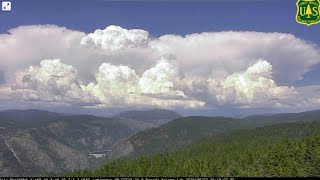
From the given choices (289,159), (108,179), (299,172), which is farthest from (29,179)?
(289,159)

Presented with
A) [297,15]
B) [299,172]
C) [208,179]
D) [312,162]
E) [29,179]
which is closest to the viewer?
[297,15]

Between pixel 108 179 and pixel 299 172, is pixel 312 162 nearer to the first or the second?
pixel 299 172

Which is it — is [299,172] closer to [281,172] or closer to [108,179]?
[281,172]

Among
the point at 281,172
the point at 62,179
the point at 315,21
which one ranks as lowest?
the point at 281,172

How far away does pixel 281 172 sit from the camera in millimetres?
182875

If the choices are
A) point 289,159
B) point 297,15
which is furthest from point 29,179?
point 289,159

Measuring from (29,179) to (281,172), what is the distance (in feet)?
513

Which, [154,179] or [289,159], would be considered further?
[289,159]

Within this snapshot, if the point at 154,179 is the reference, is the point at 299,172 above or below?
below

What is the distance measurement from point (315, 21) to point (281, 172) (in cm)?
15666

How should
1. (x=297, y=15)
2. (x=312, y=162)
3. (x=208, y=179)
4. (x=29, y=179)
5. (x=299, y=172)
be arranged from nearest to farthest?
(x=297, y=15), (x=208, y=179), (x=29, y=179), (x=299, y=172), (x=312, y=162)

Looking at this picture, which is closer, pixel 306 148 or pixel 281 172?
pixel 281 172

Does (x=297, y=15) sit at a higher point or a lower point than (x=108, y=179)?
higher

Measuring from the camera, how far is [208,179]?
4203cm
